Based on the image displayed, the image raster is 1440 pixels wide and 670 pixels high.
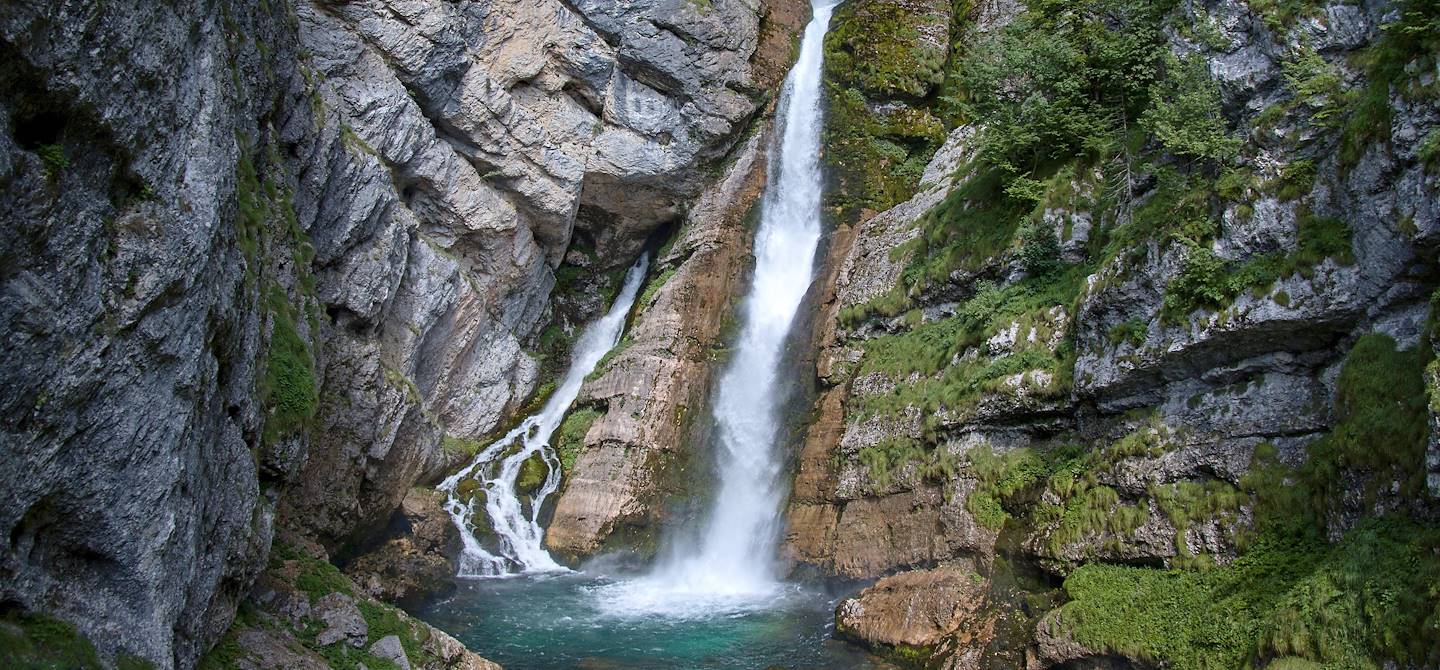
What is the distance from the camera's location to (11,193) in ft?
19.7

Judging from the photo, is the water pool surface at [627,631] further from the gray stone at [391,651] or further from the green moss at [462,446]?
the green moss at [462,446]

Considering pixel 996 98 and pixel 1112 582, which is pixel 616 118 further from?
pixel 1112 582

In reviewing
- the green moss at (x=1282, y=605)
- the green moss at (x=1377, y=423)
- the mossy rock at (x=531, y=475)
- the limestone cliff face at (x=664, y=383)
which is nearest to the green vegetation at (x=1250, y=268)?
the green moss at (x=1377, y=423)

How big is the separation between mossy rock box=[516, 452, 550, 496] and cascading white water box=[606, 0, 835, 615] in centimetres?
487

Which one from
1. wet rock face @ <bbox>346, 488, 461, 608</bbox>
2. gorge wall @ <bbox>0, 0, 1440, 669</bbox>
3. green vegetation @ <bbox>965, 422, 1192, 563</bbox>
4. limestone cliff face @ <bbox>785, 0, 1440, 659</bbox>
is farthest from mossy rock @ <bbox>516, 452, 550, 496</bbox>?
green vegetation @ <bbox>965, 422, 1192, 563</bbox>

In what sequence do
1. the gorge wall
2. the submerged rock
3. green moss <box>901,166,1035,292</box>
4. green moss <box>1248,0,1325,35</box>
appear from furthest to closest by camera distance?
1. green moss <box>901,166,1035,292</box>
2. the submerged rock
3. green moss <box>1248,0,1325,35</box>
4. the gorge wall

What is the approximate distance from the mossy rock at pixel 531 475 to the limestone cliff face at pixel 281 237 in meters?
2.07

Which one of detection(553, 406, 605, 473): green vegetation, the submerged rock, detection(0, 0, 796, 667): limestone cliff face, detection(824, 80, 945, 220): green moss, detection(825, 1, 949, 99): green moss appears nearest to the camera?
detection(0, 0, 796, 667): limestone cliff face

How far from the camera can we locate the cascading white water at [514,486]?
73.8 ft

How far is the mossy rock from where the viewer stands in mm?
24719

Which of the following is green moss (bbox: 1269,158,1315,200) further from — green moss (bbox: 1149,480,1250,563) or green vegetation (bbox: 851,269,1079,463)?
green moss (bbox: 1149,480,1250,563)

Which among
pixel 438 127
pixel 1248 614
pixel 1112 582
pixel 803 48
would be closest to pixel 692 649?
pixel 1112 582

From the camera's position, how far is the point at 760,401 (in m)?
24.7

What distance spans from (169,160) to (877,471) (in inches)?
595
